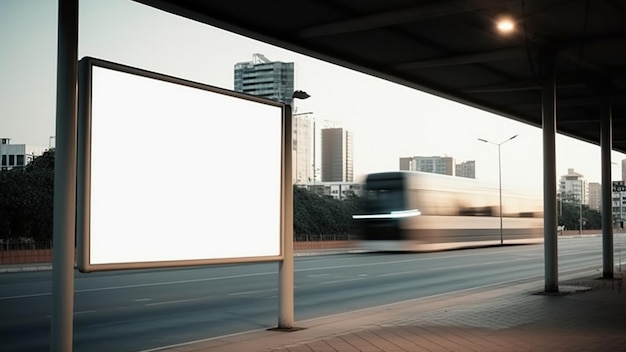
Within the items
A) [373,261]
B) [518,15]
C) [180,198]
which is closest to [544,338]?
[180,198]

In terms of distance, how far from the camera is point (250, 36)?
11195mm

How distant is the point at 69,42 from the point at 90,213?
5.13 ft

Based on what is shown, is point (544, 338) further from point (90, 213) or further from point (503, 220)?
point (503, 220)

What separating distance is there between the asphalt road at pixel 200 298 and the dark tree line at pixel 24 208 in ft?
39.9

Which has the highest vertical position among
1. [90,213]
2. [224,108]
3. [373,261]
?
[224,108]

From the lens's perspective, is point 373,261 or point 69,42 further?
point 373,261

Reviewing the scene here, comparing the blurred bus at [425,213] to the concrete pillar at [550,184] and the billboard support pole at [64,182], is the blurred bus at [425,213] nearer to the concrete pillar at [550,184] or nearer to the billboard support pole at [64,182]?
the concrete pillar at [550,184]

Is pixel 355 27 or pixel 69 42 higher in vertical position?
pixel 355 27

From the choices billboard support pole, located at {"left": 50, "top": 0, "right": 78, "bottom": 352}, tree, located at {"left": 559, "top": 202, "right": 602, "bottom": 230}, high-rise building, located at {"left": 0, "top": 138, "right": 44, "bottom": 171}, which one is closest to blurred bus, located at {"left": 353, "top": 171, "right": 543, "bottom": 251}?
billboard support pole, located at {"left": 50, "top": 0, "right": 78, "bottom": 352}

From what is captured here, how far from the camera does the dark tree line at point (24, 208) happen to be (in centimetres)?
3475

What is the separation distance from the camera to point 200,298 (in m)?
15.4

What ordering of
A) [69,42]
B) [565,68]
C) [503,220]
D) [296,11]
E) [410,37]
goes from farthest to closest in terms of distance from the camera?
1. [503,220]
2. [565,68]
3. [410,37]
4. [296,11]
5. [69,42]

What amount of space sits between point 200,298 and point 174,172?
766 cm

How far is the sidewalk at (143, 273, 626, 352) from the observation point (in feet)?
27.7
